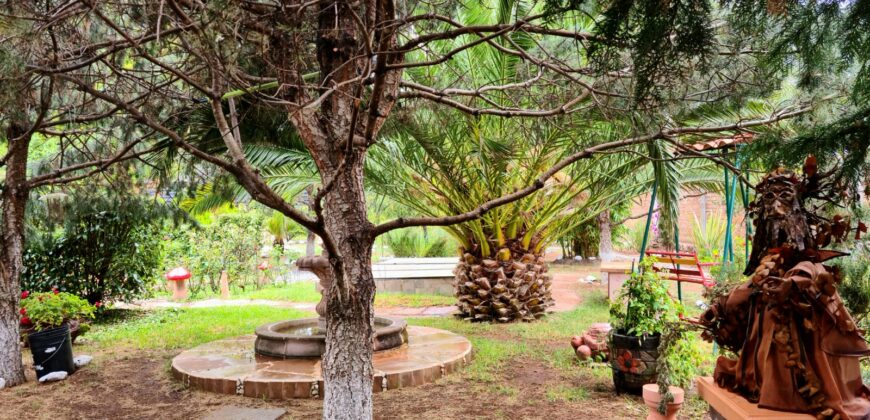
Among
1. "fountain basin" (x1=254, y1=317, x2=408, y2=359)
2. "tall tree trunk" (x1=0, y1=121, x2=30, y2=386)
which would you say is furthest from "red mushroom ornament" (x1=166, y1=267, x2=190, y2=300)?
"tall tree trunk" (x1=0, y1=121, x2=30, y2=386)

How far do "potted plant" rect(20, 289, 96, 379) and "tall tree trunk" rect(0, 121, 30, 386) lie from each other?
0.19 metres

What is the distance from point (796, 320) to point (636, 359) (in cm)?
296

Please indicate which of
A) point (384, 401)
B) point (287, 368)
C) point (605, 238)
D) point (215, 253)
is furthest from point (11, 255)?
point (605, 238)

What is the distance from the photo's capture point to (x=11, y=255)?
5.74 metres

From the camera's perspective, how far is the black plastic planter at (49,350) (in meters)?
5.96

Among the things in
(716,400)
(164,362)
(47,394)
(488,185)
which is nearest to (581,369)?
(488,185)

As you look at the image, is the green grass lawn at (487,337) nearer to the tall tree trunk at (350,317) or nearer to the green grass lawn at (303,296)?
the green grass lawn at (303,296)

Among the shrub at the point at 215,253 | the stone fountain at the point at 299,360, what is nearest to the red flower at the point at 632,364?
the stone fountain at the point at 299,360

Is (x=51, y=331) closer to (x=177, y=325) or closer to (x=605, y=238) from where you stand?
(x=177, y=325)

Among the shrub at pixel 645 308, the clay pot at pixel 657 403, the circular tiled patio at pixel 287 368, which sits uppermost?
the shrub at pixel 645 308

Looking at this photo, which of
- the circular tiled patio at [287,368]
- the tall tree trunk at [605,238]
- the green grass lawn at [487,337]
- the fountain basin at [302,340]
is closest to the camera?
the circular tiled patio at [287,368]

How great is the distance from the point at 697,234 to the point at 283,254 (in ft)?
34.8

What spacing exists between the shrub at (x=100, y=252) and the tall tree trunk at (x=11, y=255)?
2.68 m

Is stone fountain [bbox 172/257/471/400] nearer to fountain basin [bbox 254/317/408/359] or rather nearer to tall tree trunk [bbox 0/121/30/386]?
fountain basin [bbox 254/317/408/359]
